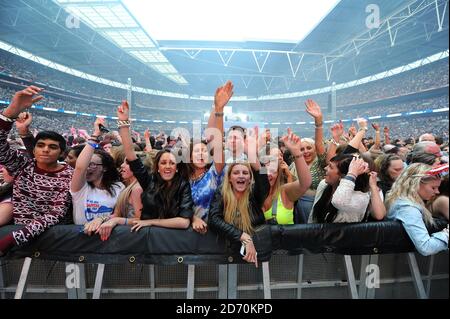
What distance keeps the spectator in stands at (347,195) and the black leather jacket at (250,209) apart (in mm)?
369

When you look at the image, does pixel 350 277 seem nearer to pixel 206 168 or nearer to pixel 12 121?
pixel 206 168

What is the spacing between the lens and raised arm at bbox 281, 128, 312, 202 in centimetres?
141

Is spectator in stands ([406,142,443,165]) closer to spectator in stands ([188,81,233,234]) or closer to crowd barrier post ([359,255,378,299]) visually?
crowd barrier post ([359,255,378,299])

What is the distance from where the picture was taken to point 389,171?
6.53 feet

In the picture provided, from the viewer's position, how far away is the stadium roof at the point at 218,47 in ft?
32.5

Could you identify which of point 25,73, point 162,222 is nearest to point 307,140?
point 162,222

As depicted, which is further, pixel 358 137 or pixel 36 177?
pixel 358 137

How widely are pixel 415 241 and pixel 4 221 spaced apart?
2.20 metres

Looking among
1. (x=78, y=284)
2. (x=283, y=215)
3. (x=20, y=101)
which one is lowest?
(x=78, y=284)

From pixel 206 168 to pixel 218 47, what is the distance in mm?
12552

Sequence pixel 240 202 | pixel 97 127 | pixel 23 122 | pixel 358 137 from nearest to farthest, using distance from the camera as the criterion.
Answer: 1. pixel 240 202
2. pixel 97 127
3. pixel 23 122
4. pixel 358 137

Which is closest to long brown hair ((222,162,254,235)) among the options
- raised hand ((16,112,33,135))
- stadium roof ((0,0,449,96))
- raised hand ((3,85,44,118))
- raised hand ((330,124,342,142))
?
raised hand ((3,85,44,118))

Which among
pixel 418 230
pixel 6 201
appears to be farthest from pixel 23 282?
pixel 418 230

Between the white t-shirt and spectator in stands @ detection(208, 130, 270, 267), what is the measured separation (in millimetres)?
666
